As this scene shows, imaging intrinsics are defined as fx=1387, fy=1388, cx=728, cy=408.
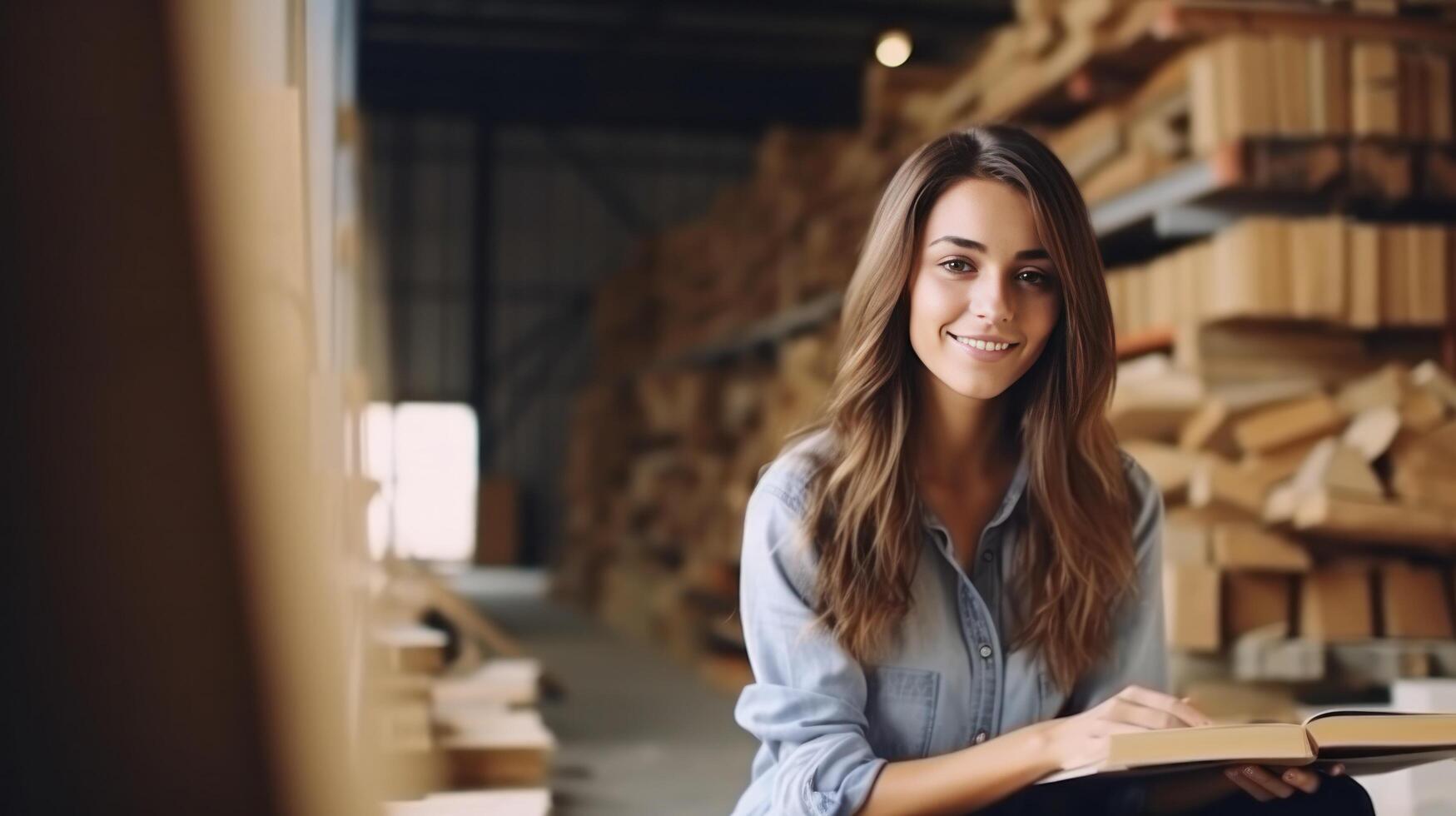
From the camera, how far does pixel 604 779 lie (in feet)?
15.9

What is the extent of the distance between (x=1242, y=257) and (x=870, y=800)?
2308mm

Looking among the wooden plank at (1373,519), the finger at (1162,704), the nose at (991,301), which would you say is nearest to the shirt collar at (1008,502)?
the nose at (991,301)

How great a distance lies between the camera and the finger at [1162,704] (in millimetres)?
1626

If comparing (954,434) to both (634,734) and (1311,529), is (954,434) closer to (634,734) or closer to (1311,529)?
(1311,529)

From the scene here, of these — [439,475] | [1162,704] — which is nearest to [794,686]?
[1162,704]

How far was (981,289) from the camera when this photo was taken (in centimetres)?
185

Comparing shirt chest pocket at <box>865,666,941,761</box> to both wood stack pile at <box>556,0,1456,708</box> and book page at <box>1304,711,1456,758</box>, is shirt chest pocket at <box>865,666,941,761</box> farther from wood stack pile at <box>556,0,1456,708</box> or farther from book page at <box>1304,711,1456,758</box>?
wood stack pile at <box>556,0,1456,708</box>

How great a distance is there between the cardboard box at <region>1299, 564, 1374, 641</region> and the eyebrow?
208 cm

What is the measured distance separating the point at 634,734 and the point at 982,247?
14.2ft


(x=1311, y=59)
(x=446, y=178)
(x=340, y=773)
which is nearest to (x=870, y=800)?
(x=340, y=773)

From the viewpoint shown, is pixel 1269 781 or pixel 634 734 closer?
pixel 1269 781

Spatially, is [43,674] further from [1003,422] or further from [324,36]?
[324,36]

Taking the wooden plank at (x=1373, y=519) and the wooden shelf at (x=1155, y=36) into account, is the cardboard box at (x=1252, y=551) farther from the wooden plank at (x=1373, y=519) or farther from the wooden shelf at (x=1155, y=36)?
the wooden shelf at (x=1155, y=36)

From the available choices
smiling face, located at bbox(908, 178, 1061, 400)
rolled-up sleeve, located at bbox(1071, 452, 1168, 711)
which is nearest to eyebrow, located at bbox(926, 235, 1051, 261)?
smiling face, located at bbox(908, 178, 1061, 400)
